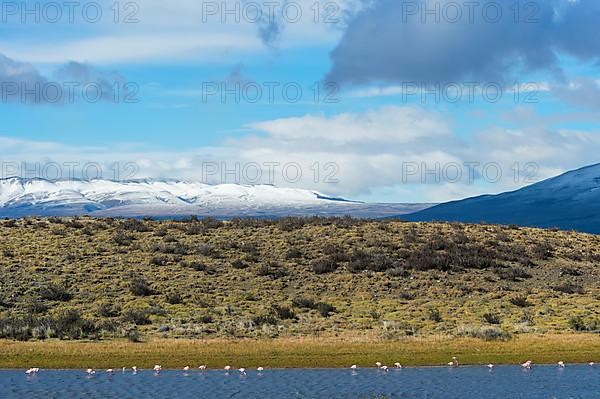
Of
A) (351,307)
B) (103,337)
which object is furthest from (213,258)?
(103,337)

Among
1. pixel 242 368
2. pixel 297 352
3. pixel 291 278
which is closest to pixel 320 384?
pixel 242 368

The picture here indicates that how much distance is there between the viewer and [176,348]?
38.5 m

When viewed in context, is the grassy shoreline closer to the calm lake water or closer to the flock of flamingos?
the flock of flamingos

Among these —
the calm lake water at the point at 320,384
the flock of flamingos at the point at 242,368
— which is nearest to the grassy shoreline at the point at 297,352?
the flock of flamingos at the point at 242,368

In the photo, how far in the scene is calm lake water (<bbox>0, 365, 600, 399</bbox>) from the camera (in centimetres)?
2902

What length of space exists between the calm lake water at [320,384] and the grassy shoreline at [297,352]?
1.70 metres

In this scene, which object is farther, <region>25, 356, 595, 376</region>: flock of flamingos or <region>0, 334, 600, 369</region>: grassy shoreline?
<region>0, 334, 600, 369</region>: grassy shoreline

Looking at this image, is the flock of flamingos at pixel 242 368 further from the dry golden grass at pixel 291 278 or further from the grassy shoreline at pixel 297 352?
the dry golden grass at pixel 291 278

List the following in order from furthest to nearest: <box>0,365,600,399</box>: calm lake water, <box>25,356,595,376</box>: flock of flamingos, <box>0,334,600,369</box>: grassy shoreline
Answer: <box>0,334,600,369</box>: grassy shoreline
<box>25,356,595,376</box>: flock of flamingos
<box>0,365,600,399</box>: calm lake water

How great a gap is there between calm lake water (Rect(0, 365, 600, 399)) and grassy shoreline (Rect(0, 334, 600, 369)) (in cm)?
170

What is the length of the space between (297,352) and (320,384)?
6.85 metres

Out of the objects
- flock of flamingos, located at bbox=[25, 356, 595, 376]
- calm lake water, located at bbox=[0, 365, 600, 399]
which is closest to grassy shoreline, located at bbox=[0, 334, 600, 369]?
flock of flamingos, located at bbox=[25, 356, 595, 376]

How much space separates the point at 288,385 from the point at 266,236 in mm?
38885

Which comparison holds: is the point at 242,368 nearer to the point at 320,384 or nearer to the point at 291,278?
the point at 320,384
